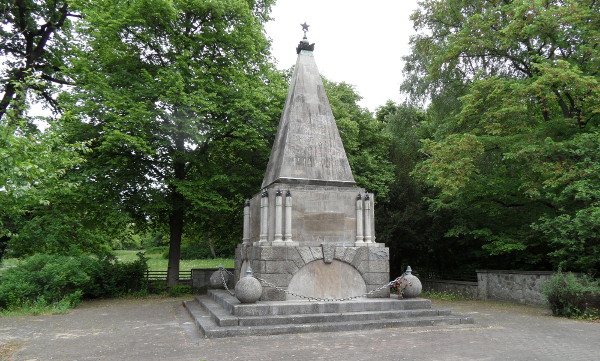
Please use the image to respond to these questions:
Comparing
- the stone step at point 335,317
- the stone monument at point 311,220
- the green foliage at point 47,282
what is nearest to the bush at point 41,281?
the green foliage at point 47,282

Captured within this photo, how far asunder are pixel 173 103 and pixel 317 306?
10047 mm

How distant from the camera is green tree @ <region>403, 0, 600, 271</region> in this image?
12570 millimetres

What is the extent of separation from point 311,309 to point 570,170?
8796 millimetres

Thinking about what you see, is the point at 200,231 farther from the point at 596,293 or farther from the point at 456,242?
the point at 596,293

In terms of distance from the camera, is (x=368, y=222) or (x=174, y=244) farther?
(x=174, y=244)

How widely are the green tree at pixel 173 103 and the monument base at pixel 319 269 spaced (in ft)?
19.5

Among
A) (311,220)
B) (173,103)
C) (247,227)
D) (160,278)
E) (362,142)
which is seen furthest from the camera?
(362,142)

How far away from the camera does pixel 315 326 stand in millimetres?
9297

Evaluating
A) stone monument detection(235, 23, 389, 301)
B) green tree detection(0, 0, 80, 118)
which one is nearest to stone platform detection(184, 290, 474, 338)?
stone monument detection(235, 23, 389, 301)

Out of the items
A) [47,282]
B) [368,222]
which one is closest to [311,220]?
[368,222]

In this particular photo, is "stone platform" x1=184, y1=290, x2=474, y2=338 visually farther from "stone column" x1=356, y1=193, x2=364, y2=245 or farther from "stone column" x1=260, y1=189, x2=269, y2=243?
"stone column" x1=260, y1=189, x2=269, y2=243

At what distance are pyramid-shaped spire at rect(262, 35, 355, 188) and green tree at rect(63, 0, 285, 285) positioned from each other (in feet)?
11.9

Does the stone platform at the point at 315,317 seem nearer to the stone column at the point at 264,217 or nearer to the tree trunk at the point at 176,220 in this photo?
the stone column at the point at 264,217

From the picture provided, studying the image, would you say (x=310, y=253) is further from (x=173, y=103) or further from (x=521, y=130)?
(x=521, y=130)
